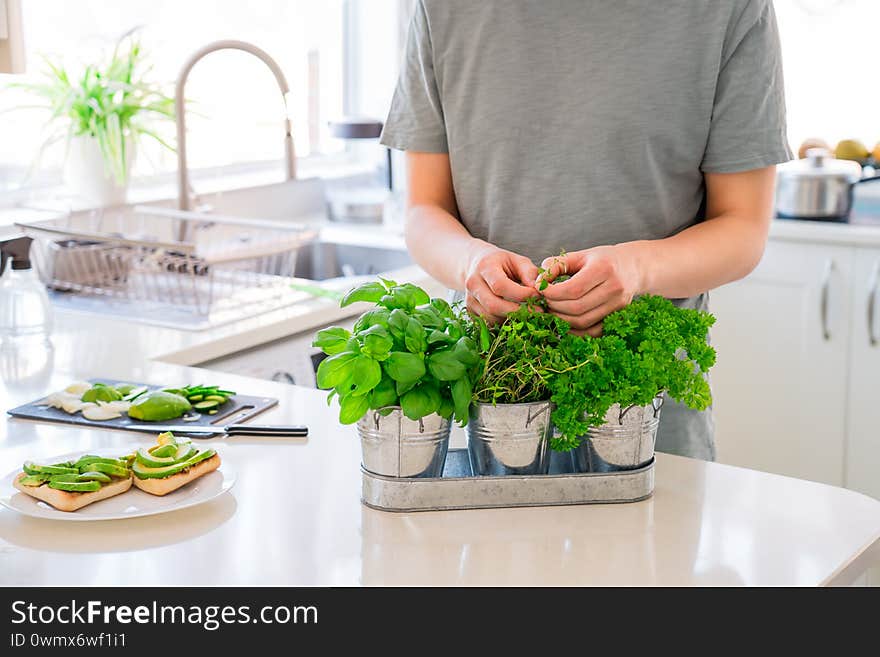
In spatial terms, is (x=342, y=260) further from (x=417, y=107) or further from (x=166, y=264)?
(x=417, y=107)

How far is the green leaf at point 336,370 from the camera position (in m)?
1.02

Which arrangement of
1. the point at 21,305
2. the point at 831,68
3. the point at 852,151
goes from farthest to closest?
the point at 831,68
the point at 852,151
the point at 21,305

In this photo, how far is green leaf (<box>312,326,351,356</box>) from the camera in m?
1.07

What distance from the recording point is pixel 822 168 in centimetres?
287

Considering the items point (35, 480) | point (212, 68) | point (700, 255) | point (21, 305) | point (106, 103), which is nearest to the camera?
point (35, 480)

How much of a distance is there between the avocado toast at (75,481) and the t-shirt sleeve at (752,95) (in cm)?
79

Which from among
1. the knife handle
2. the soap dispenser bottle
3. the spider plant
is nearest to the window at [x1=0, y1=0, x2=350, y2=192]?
the spider plant

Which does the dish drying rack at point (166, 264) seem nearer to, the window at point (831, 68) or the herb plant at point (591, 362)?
the herb plant at point (591, 362)

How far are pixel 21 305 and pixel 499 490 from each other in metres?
1.06

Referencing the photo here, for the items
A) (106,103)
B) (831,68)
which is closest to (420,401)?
(106,103)

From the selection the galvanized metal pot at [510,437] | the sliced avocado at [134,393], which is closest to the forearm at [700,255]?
the galvanized metal pot at [510,437]

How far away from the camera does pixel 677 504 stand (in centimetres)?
112

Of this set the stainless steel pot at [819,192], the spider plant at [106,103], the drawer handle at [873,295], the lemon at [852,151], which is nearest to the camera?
the spider plant at [106,103]
